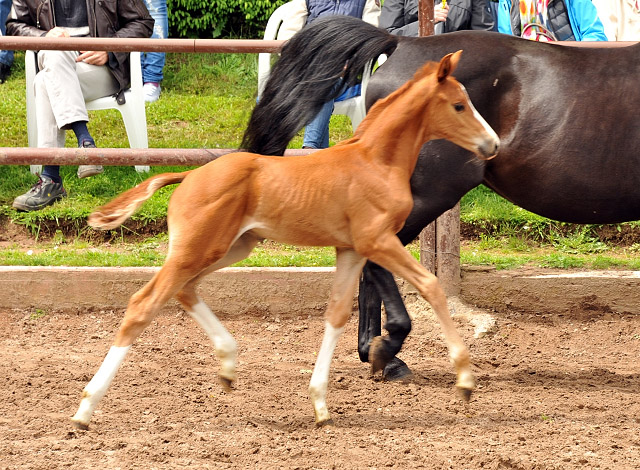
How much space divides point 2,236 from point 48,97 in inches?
41.7

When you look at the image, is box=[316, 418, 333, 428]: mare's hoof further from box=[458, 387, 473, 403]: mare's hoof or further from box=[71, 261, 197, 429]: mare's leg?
box=[71, 261, 197, 429]: mare's leg

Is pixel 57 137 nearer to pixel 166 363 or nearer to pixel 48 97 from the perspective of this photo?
pixel 48 97

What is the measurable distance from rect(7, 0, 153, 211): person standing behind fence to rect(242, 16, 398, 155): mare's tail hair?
2.48 m

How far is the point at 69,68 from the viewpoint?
249 inches

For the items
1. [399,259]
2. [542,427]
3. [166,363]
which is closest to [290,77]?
[399,259]

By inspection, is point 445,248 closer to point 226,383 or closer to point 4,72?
point 226,383

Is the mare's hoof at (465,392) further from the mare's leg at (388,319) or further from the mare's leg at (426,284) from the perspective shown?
the mare's leg at (388,319)

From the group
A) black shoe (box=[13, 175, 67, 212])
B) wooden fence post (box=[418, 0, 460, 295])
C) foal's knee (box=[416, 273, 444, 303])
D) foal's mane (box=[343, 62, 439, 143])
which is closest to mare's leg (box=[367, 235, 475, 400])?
foal's knee (box=[416, 273, 444, 303])

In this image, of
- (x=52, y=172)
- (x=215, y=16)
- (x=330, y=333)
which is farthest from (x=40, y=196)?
(x=215, y=16)

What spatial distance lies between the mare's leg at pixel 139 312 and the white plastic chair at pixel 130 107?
3610mm

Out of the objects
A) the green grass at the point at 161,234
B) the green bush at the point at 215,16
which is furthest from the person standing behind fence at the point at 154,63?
the green bush at the point at 215,16

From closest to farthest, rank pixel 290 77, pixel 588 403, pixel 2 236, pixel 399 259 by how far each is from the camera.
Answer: pixel 399 259 → pixel 588 403 → pixel 290 77 → pixel 2 236

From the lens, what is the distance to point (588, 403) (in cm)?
397

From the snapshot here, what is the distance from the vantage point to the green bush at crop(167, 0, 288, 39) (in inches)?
397
